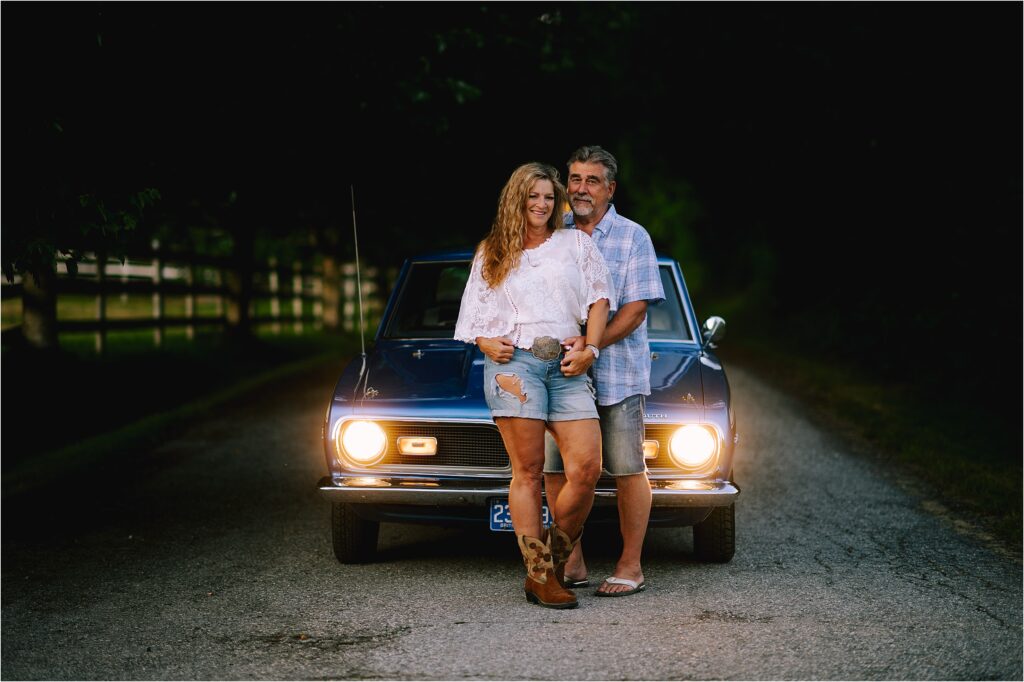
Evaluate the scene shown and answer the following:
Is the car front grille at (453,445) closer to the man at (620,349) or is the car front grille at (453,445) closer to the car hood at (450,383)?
the car hood at (450,383)

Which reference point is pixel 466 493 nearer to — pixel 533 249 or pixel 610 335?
pixel 610 335

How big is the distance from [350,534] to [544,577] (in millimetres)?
1230

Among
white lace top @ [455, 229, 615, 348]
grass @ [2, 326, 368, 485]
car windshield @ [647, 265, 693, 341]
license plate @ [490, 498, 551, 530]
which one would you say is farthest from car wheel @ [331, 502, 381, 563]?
grass @ [2, 326, 368, 485]

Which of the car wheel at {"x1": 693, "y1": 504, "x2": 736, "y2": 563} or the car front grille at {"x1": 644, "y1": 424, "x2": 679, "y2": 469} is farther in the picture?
the car wheel at {"x1": 693, "y1": 504, "x2": 736, "y2": 563}

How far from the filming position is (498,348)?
489cm

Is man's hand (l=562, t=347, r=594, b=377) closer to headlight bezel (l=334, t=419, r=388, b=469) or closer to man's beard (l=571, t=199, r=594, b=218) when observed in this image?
man's beard (l=571, t=199, r=594, b=218)

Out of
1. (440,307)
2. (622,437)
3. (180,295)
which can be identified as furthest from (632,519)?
(180,295)

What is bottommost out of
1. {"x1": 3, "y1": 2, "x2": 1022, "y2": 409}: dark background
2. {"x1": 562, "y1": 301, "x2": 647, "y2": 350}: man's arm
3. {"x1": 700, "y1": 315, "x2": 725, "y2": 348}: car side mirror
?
{"x1": 700, "y1": 315, "x2": 725, "y2": 348}: car side mirror

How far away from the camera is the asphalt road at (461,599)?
437 cm

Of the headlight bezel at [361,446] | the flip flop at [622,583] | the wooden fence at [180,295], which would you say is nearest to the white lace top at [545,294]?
the headlight bezel at [361,446]

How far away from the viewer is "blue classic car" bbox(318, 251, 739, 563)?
17.9 feet

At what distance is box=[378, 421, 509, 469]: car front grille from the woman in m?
0.51

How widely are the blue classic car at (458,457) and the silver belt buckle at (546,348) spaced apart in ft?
2.35

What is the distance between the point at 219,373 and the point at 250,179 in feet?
14.0
